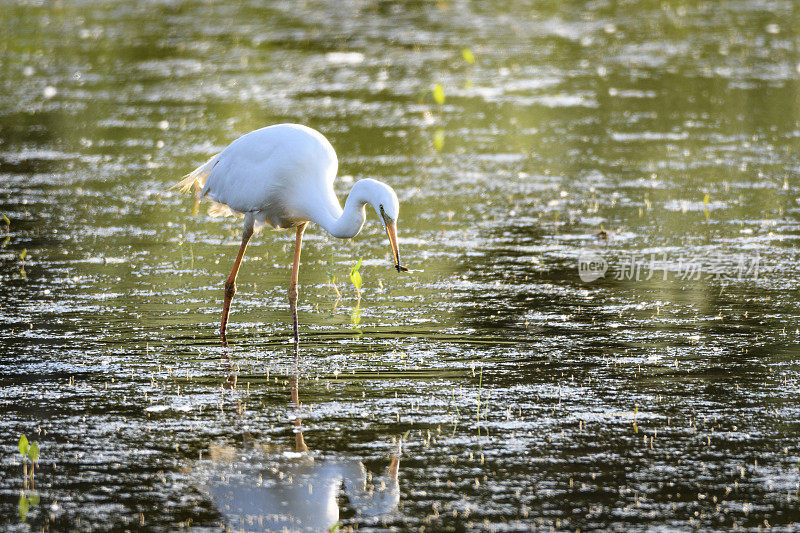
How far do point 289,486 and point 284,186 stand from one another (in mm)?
3365

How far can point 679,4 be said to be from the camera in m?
26.0

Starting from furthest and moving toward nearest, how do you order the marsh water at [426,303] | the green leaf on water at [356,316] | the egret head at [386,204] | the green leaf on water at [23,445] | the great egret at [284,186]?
1. the green leaf on water at [356,316]
2. the great egret at [284,186]
3. the egret head at [386,204]
4. the green leaf on water at [23,445]
5. the marsh water at [426,303]

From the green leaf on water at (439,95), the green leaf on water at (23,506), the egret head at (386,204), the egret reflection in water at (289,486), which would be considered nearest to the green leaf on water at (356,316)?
the egret head at (386,204)

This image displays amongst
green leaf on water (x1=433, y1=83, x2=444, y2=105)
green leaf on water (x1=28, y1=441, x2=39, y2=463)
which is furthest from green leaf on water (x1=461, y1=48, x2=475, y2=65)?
green leaf on water (x1=28, y1=441, x2=39, y2=463)

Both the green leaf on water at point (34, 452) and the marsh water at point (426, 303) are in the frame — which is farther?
the green leaf on water at point (34, 452)

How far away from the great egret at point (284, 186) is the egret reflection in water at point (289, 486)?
2.25 meters

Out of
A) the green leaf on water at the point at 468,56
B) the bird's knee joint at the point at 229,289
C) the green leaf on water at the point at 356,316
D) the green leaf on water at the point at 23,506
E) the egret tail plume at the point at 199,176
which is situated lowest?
the green leaf on water at the point at 356,316

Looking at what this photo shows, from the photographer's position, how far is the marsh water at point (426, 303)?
5809mm

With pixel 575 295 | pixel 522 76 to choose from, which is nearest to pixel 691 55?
pixel 522 76

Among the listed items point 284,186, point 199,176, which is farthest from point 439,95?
point 284,186

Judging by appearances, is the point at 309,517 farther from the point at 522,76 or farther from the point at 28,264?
the point at 522,76

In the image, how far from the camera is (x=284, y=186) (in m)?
8.76

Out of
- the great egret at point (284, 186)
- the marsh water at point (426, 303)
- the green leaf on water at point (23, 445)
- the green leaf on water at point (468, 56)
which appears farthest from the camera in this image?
the green leaf on water at point (468, 56)

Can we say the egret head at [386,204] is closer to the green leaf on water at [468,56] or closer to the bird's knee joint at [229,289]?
the bird's knee joint at [229,289]
